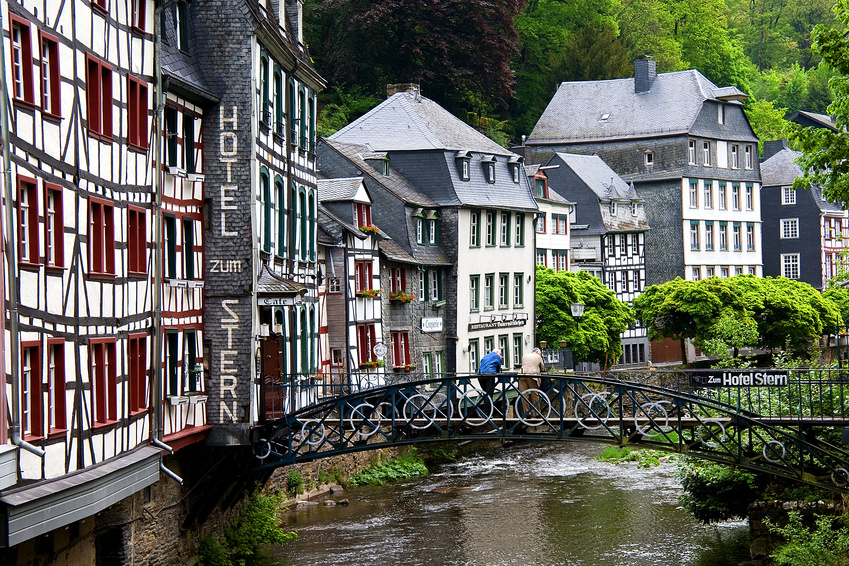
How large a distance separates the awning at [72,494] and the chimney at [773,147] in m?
69.3

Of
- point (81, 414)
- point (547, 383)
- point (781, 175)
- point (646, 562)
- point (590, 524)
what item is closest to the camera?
point (81, 414)

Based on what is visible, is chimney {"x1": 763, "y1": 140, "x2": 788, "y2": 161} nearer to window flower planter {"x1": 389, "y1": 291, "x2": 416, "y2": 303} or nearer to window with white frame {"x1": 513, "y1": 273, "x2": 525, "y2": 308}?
window with white frame {"x1": 513, "y1": 273, "x2": 525, "y2": 308}

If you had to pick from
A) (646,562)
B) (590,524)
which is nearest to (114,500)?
(646,562)

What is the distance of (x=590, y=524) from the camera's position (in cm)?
3356

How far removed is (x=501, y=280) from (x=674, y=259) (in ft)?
76.5

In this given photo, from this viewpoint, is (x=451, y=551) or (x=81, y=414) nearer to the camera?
(x=81, y=414)

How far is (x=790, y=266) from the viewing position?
83.4 metres

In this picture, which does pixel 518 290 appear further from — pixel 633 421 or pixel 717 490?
pixel 633 421

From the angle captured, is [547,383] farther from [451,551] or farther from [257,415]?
[257,415]

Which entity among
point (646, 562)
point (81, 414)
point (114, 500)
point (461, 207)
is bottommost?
point (646, 562)

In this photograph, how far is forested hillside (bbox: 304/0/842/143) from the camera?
63.0 m

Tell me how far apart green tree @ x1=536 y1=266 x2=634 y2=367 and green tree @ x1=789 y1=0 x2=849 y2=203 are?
103ft

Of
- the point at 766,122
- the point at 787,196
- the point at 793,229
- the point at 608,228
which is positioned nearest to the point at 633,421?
the point at 608,228

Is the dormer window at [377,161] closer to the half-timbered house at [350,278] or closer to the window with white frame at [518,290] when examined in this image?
the half-timbered house at [350,278]
